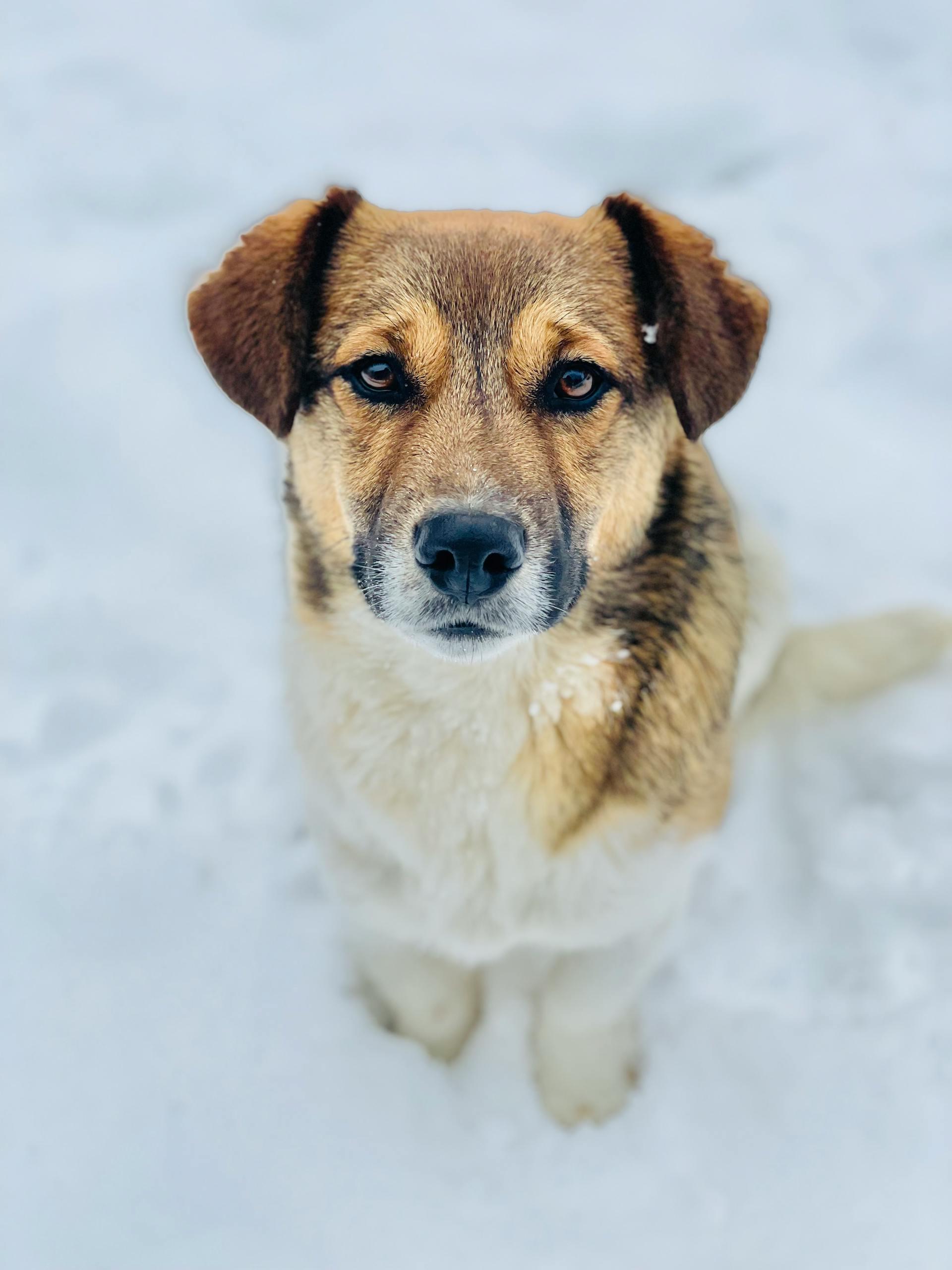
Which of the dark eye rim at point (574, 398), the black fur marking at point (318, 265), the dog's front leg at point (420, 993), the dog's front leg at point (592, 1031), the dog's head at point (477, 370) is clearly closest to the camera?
the dog's head at point (477, 370)

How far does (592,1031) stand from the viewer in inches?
139

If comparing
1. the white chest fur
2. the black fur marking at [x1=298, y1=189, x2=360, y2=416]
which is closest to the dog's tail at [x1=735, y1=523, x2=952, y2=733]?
the white chest fur

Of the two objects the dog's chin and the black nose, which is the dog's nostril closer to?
the black nose

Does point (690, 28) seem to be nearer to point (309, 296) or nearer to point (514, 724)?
point (309, 296)

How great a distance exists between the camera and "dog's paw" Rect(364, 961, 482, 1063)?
3588mm

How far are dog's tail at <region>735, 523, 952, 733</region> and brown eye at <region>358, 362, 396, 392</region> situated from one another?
198 centimetres

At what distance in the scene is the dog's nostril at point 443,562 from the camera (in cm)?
228

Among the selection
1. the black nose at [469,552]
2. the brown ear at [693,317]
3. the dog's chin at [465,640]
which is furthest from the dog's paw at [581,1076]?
the brown ear at [693,317]

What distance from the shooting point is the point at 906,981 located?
3.73 meters

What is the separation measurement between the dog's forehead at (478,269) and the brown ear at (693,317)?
Result: 0.23 feet

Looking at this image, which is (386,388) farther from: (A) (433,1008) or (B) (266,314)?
(A) (433,1008)

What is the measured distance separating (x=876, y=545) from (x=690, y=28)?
3.15 metres

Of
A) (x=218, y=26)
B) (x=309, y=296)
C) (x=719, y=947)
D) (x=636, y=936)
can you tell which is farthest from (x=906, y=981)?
(x=218, y=26)

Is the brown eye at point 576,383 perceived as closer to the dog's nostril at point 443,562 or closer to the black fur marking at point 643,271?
the black fur marking at point 643,271
